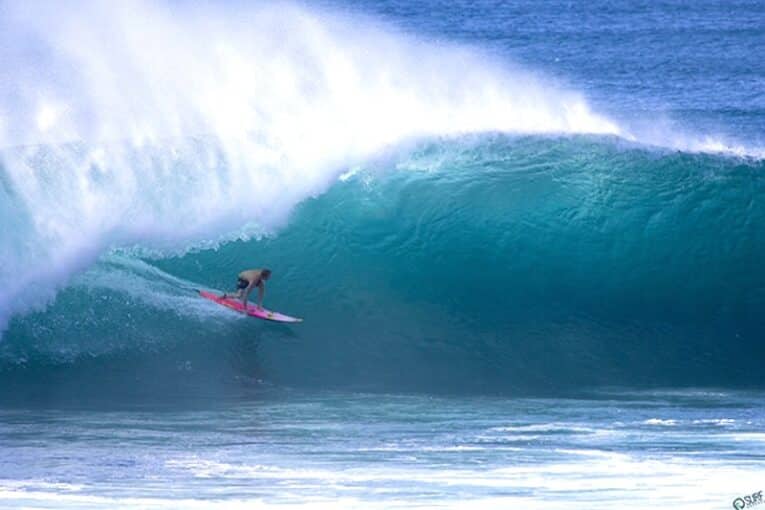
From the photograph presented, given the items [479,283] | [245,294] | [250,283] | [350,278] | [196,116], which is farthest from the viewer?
[196,116]

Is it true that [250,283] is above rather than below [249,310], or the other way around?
above

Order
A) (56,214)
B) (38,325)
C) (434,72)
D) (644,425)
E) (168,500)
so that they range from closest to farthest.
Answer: (168,500), (644,425), (38,325), (56,214), (434,72)

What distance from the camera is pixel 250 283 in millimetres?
14469

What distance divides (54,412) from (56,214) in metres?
3.47

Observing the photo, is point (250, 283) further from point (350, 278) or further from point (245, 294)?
point (350, 278)

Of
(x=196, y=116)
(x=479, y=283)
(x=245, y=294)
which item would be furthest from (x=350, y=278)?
(x=196, y=116)

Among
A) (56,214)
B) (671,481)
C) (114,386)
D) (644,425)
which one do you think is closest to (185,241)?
(56,214)

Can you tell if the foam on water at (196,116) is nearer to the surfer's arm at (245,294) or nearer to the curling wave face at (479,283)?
the curling wave face at (479,283)

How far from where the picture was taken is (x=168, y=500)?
33.6 ft

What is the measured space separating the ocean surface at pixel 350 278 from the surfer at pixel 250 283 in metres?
0.27

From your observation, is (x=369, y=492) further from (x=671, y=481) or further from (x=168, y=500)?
(x=671, y=481)

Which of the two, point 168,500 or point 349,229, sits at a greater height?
point 349,229

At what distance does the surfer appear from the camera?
14.4 m

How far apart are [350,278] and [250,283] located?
1.96 m
